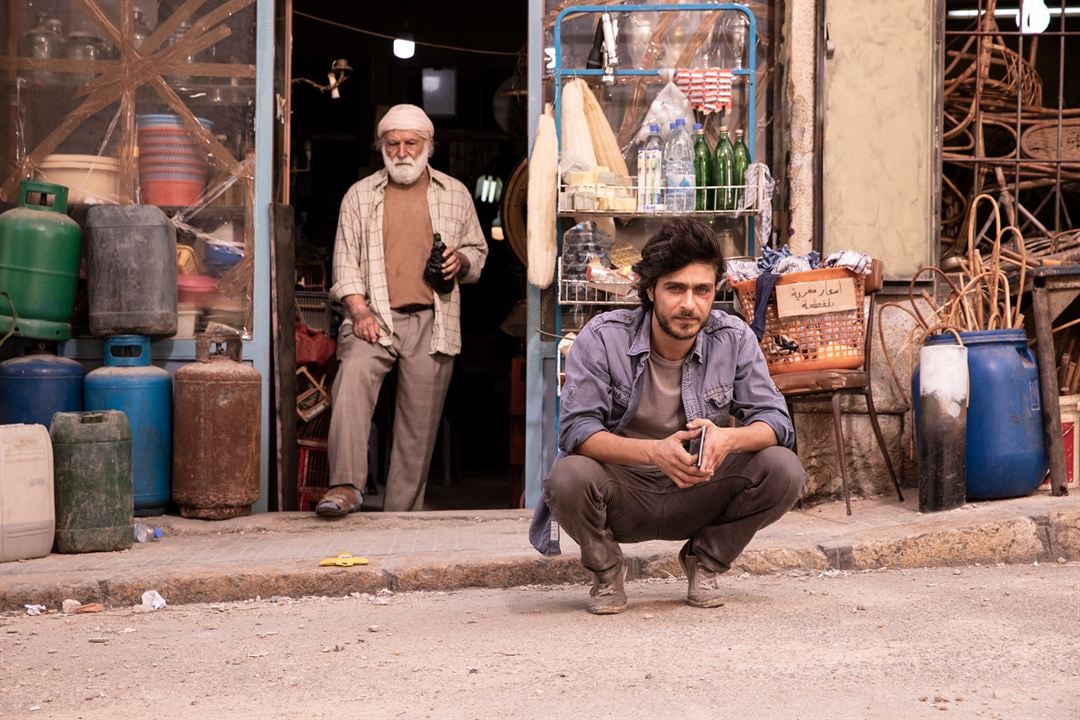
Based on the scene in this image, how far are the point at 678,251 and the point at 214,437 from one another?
332cm

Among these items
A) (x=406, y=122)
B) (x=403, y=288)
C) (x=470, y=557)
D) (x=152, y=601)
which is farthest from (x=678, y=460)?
(x=406, y=122)

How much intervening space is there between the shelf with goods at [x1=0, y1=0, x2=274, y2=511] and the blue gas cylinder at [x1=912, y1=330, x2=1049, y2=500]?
3.77m

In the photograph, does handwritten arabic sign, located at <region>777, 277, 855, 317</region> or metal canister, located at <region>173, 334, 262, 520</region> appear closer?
handwritten arabic sign, located at <region>777, 277, 855, 317</region>

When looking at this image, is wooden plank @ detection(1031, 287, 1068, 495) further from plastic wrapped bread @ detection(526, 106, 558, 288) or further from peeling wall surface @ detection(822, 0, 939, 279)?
plastic wrapped bread @ detection(526, 106, 558, 288)

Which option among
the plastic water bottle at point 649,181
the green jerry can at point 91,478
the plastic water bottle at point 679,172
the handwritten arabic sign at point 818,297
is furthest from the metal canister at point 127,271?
the handwritten arabic sign at point 818,297

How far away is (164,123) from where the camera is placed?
300 inches

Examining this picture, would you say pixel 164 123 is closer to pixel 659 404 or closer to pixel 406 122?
pixel 406 122

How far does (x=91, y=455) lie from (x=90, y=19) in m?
2.76

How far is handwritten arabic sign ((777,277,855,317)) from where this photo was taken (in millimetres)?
6773

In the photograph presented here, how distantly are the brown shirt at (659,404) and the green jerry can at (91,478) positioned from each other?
2.71 m

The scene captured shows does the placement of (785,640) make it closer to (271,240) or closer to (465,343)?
(271,240)

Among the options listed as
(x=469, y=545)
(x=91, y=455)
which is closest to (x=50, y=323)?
(x=91, y=455)

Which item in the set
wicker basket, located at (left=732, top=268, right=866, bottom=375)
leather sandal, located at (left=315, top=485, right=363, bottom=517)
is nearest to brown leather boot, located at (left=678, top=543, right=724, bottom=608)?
wicker basket, located at (left=732, top=268, right=866, bottom=375)

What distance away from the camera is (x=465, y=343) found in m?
12.2
